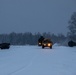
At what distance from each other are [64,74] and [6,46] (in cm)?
4627

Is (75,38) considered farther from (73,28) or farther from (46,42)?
(46,42)

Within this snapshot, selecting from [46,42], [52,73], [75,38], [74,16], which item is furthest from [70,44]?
[52,73]

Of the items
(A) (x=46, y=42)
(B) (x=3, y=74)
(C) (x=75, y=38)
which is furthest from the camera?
(C) (x=75, y=38)

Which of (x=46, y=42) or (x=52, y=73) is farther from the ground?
(x=46, y=42)

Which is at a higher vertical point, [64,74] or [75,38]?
[75,38]

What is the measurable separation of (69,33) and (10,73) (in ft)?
283

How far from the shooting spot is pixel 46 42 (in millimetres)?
59469

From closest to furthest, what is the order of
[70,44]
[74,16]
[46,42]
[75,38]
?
[46,42] < [70,44] < [75,38] < [74,16]

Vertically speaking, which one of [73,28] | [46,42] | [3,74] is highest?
[73,28]

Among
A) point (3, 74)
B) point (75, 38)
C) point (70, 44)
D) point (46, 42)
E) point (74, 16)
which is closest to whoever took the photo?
point (3, 74)

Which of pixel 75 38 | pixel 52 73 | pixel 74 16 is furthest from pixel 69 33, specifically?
pixel 52 73

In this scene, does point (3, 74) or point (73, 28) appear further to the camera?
point (73, 28)

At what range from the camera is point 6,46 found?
6297cm

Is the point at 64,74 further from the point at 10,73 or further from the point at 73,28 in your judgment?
the point at 73,28
